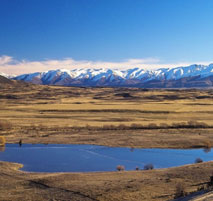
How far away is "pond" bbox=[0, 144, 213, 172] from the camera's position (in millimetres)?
29297

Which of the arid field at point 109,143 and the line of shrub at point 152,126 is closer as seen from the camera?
the arid field at point 109,143

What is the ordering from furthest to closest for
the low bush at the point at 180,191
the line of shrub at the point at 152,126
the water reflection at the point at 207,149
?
the line of shrub at the point at 152,126, the water reflection at the point at 207,149, the low bush at the point at 180,191

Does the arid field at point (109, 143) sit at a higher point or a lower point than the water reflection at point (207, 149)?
higher

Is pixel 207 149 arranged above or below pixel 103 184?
below

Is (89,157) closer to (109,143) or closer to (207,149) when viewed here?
(109,143)

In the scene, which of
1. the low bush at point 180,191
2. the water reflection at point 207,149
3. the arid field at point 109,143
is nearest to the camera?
the low bush at point 180,191

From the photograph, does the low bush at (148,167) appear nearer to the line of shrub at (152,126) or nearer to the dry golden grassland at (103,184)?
the dry golden grassland at (103,184)

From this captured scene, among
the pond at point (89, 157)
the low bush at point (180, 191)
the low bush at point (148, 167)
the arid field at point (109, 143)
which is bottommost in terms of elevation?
the pond at point (89, 157)

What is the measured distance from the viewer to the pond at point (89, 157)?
2930 cm

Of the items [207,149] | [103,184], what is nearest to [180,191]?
[103,184]

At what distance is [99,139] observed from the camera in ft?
137

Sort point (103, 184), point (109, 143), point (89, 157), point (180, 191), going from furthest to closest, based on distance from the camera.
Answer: point (109, 143) → point (89, 157) → point (103, 184) → point (180, 191)

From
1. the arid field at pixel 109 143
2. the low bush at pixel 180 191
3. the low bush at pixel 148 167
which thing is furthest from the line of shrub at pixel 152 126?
the low bush at pixel 180 191

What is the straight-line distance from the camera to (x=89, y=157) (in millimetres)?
32875
